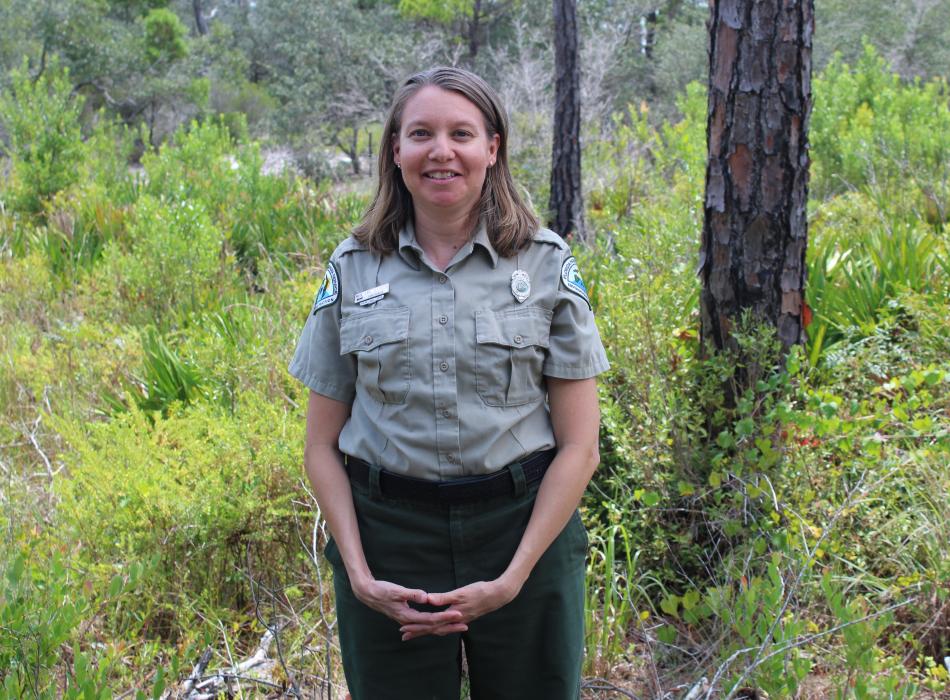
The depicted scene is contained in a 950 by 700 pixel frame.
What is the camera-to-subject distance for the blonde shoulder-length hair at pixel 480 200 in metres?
1.96

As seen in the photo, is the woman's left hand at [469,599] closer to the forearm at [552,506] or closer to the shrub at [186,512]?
the forearm at [552,506]

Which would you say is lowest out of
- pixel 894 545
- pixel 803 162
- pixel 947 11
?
pixel 894 545

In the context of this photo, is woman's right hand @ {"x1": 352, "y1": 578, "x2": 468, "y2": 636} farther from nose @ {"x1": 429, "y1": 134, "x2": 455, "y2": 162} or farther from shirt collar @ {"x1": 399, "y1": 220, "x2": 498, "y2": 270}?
nose @ {"x1": 429, "y1": 134, "x2": 455, "y2": 162}

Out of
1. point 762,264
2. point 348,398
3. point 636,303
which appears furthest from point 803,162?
point 348,398

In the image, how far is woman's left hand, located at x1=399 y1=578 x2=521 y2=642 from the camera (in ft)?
6.06

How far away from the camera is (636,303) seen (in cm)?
370

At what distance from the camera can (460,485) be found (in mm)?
1887

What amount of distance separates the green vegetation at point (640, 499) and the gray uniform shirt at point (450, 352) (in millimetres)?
716

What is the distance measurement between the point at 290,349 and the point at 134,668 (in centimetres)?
213

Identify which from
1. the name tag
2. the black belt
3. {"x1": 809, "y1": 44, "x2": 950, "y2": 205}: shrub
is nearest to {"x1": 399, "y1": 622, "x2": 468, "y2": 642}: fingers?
the black belt

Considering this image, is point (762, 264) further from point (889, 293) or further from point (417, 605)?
point (417, 605)

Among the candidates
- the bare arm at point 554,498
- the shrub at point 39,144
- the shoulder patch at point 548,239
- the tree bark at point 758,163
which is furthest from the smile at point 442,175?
Answer: the shrub at point 39,144

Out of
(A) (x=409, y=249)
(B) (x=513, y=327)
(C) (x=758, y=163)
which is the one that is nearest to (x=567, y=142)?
(C) (x=758, y=163)

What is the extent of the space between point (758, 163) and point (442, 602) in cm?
234
